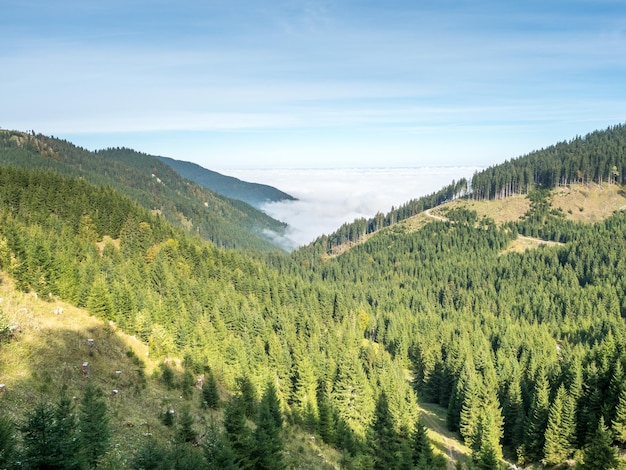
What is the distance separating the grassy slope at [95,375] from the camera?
32719 millimetres

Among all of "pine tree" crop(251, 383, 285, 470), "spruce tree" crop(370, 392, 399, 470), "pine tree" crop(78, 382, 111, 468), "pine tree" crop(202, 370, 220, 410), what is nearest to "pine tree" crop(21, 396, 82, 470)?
"pine tree" crop(78, 382, 111, 468)

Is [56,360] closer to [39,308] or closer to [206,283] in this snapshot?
[39,308]

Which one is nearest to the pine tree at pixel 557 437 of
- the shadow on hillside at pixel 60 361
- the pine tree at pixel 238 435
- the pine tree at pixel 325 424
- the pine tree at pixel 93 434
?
the pine tree at pixel 325 424

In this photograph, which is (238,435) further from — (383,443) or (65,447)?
(383,443)

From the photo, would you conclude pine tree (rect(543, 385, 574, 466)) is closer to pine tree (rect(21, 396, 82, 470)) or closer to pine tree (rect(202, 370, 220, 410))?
pine tree (rect(202, 370, 220, 410))

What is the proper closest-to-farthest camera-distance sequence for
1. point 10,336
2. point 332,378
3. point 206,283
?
point 10,336 < point 332,378 < point 206,283

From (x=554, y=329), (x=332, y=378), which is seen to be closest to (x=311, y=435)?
(x=332, y=378)

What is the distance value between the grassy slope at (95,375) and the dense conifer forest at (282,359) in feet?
3.38

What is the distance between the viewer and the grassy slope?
32.7 meters

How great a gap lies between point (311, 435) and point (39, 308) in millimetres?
36273

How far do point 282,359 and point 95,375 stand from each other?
133 ft

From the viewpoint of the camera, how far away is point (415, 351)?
12262 cm

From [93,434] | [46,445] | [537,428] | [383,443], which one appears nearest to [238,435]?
[93,434]

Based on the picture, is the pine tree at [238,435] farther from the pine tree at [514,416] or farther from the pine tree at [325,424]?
the pine tree at [514,416]
